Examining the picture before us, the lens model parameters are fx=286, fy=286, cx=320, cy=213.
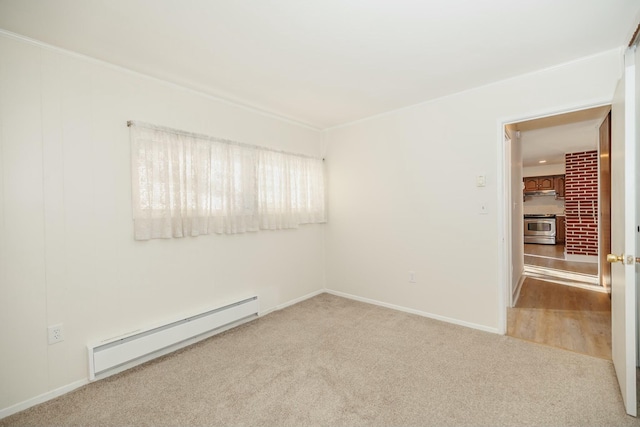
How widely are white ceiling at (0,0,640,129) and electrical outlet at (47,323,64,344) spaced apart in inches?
79.4

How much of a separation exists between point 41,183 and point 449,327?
12.3ft

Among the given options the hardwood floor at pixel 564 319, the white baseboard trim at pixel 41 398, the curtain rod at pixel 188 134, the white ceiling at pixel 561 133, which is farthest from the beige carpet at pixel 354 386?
the white ceiling at pixel 561 133

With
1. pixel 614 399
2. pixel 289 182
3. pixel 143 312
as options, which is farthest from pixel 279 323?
pixel 614 399

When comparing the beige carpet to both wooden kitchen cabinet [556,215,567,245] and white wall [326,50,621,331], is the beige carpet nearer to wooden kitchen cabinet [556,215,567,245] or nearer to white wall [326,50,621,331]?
white wall [326,50,621,331]

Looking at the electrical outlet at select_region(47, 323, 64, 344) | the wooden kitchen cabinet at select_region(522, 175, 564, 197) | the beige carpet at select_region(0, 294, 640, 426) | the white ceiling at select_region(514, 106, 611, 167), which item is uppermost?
the white ceiling at select_region(514, 106, 611, 167)

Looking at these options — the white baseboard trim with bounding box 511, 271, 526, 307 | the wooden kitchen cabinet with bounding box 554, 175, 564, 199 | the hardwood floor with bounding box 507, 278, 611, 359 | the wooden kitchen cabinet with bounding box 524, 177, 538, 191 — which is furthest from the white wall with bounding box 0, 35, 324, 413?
the wooden kitchen cabinet with bounding box 554, 175, 564, 199

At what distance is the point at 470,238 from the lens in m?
3.01

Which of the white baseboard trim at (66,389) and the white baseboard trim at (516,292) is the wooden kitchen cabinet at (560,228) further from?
the white baseboard trim at (66,389)

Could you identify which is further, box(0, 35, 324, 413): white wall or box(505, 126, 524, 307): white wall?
box(505, 126, 524, 307): white wall

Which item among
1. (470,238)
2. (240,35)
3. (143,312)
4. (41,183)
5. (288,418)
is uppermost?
(240,35)

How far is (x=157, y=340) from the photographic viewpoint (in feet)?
8.04

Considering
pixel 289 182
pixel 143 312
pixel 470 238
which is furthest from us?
pixel 289 182

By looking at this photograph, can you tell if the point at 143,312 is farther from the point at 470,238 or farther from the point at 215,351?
the point at 470,238

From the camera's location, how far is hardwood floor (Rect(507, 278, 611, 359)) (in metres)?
2.65
